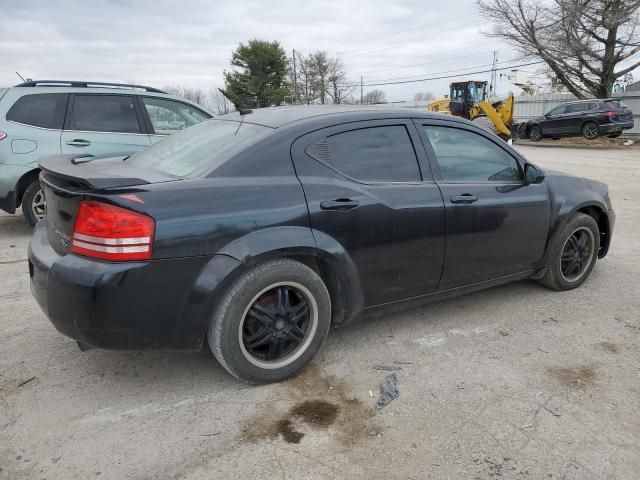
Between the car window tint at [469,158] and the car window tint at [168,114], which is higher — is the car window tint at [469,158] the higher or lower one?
the lower one

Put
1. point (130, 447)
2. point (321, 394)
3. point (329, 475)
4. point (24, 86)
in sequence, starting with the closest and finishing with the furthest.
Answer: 1. point (329, 475)
2. point (130, 447)
3. point (321, 394)
4. point (24, 86)

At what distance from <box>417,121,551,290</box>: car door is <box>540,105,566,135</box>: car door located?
20609 mm

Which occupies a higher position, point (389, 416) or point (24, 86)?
point (24, 86)

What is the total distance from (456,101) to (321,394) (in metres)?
24.2

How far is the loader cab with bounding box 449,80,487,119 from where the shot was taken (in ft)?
78.9

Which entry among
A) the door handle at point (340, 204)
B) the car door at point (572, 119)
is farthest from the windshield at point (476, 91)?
the door handle at point (340, 204)

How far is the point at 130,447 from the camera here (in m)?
2.36

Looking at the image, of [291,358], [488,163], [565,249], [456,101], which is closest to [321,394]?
[291,358]

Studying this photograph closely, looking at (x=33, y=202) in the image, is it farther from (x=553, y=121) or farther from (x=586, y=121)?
(x=553, y=121)

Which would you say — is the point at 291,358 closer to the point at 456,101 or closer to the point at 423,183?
the point at 423,183

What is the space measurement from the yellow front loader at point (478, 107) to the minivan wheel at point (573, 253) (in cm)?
1551

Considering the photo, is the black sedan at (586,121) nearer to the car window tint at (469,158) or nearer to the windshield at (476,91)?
the windshield at (476,91)

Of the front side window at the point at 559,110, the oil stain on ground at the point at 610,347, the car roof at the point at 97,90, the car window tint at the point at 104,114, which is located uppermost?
the front side window at the point at 559,110

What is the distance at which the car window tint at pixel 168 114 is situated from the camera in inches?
260
